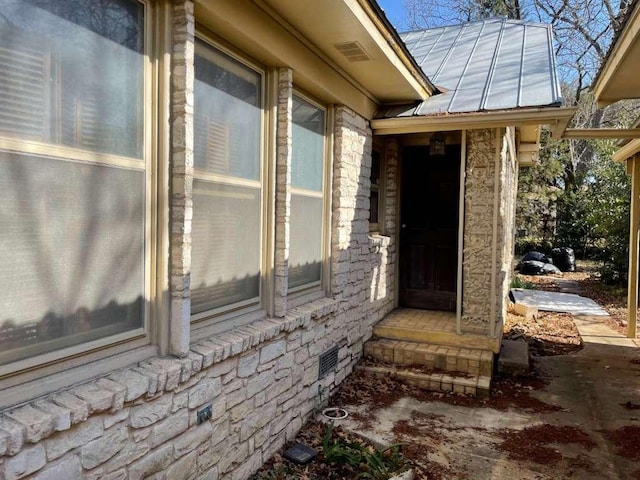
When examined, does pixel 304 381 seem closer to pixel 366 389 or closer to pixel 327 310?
pixel 327 310

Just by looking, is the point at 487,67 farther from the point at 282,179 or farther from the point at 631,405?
the point at 631,405

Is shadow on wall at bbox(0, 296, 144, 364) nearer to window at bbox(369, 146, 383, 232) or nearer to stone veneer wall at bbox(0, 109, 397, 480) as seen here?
stone veneer wall at bbox(0, 109, 397, 480)

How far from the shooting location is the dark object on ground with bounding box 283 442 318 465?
330cm

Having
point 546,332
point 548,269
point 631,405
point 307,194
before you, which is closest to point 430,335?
point 631,405

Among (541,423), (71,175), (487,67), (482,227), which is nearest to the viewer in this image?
(71,175)

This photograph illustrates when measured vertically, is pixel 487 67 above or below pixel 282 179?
above

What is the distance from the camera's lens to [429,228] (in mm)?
6410

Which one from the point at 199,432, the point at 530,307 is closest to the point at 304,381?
the point at 199,432

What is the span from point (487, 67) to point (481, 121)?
155cm

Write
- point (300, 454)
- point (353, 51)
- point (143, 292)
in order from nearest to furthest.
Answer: point (143, 292) < point (300, 454) < point (353, 51)

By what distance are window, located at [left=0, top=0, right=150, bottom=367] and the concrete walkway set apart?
2.48 metres

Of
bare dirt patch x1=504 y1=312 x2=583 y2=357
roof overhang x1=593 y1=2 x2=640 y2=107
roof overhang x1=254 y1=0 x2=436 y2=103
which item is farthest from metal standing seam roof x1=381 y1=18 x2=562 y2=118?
bare dirt patch x1=504 y1=312 x2=583 y2=357

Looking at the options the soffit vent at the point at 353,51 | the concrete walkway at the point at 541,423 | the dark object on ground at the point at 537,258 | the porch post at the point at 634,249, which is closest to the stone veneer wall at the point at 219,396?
the soffit vent at the point at 353,51

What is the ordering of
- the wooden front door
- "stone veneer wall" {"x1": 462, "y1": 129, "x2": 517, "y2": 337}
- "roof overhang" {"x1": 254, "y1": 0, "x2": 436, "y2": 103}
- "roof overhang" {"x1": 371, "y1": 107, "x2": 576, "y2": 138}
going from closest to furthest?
"roof overhang" {"x1": 254, "y1": 0, "x2": 436, "y2": 103} → "roof overhang" {"x1": 371, "y1": 107, "x2": 576, "y2": 138} → "stone veneer wall" {"x1": 462, "y1": 129, "x2": 517, "y2": 337} → the wooden front door
